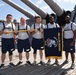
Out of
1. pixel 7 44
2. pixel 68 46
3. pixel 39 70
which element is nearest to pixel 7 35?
pixel 7 44

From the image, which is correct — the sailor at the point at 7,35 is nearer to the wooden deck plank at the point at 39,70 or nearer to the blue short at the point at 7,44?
the blue short at the point at 7,44

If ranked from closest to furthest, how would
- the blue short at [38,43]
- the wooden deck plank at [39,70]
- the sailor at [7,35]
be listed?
the wooden deck plank at [39,70], the sailor at [7,35], the blue short at [38,43]

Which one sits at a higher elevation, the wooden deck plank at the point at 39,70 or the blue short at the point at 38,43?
the blue short at the point at 38,43

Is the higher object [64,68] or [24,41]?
[24,41]

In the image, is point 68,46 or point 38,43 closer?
point 68,46

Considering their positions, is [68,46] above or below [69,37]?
below

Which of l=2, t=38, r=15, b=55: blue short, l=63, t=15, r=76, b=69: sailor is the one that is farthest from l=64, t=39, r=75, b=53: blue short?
l=2, t=38, r=15, b=55: blue short

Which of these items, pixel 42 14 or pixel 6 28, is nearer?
pixel 6 28

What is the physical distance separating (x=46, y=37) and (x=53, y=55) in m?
0.61

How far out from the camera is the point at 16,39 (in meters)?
7.78

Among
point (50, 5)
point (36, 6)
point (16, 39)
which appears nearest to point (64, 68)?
point (16, 39)

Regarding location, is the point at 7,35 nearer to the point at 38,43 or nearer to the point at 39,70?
the point at 38,43

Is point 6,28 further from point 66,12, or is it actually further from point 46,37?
point 66,12

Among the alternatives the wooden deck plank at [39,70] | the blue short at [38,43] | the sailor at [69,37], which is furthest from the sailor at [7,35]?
the sailor at [69,37]
